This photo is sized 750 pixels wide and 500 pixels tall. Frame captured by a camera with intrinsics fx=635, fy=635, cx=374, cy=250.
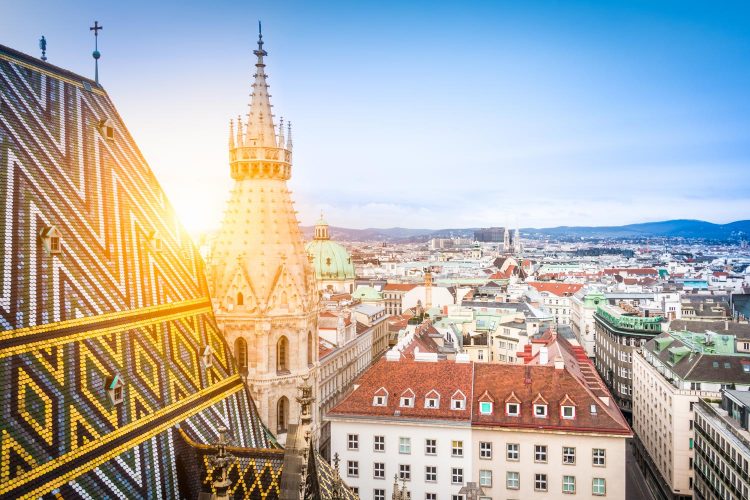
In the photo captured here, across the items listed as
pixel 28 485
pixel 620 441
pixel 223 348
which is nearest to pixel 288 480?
pixel 28 485

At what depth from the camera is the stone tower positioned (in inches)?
1093

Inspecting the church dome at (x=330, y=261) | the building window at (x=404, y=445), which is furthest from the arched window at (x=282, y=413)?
the church dome at (x=330, y=261)

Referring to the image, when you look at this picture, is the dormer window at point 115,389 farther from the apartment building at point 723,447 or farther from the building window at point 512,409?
the apartment building at point 723,447

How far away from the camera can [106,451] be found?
17047mm

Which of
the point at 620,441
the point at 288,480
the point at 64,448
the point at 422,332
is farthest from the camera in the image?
the point at 422,332

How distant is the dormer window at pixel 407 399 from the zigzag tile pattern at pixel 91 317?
1714cm

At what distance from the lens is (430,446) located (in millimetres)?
40625

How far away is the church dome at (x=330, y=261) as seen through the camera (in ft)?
414

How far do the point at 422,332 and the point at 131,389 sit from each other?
57.1 meters

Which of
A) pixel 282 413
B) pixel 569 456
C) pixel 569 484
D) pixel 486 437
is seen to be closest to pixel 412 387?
pixel 486 437

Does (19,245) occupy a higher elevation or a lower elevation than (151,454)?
higher

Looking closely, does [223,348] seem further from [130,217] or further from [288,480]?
[288,480]

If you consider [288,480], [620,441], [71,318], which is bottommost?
[620,441]

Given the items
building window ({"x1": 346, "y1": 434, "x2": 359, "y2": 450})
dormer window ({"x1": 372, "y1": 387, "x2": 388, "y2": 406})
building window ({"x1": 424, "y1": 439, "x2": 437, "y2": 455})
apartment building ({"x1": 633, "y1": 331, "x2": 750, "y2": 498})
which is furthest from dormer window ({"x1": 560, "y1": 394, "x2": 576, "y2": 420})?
apartment building ({"x1": 633, "y1": 331, "x2": 750, "y2": 498})
